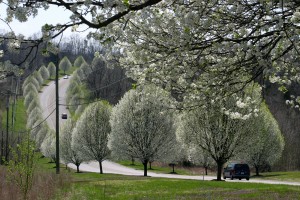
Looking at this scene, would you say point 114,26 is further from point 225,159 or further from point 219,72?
point 225,159

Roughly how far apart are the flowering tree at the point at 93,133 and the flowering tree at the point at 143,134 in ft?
22.4

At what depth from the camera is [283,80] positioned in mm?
9828

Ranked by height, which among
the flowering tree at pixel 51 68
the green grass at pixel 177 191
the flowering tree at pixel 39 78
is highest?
the flowering tree at pixel 51 68

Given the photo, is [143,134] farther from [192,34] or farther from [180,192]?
[192,34]

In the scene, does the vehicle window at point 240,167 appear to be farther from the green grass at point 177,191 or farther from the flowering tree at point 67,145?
the flowering tree at point 67,145

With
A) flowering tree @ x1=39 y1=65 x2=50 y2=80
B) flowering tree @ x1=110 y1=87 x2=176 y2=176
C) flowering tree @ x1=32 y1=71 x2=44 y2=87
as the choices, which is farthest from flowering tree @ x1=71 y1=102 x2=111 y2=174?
flowering tree @ x1=39 y1=65 x2=50 y2=80

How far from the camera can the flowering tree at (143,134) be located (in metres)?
37.2

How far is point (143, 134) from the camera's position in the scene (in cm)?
3722

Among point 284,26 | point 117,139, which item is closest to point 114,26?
point 284,26

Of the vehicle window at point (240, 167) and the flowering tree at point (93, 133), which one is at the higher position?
the flowering tree at point (93, 133)

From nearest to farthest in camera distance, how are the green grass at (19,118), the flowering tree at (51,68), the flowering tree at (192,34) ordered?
the flowering tree at (192,34), the green grass at (19,118), the flowering tree at (51,68)

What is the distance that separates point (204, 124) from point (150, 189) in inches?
428

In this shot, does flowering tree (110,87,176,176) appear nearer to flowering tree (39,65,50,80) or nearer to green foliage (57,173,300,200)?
green foliage (57,173,300,200)

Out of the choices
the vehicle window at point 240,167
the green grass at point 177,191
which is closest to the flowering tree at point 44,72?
the vehicle window at point 240,167
